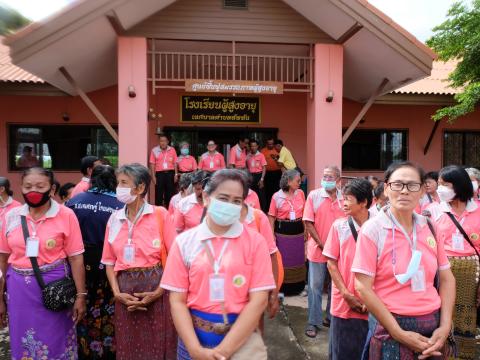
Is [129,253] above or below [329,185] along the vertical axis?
below

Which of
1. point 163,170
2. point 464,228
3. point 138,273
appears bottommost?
point 138,273

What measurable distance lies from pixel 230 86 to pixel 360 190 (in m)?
4.21

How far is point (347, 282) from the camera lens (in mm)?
2865

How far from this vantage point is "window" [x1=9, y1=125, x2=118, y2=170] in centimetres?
959

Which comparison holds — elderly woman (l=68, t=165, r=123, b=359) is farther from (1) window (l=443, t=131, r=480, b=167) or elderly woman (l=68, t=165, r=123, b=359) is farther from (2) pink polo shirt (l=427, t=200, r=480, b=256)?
(1) window (l=443, t=131, r=480, b=167)

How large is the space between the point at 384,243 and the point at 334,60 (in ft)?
18.3

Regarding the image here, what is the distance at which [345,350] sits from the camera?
2822mm

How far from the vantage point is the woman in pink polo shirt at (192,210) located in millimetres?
4023

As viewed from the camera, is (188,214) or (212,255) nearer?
(212,255)

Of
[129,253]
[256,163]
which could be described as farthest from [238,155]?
[129,253]

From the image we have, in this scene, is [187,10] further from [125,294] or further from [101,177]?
[125,294]

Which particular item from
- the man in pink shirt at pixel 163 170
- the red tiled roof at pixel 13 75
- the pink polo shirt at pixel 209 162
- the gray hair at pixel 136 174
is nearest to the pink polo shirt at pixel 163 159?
the man in pink shirt at pixel 163 170

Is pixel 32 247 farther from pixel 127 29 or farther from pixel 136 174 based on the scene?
pixel 127 29

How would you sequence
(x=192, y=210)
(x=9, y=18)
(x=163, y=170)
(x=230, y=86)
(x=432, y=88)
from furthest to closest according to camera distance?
(x=432, y=88), (x=163, y=170), (x=230, y=86), (x=192, y=210), (x=9, y=18)
